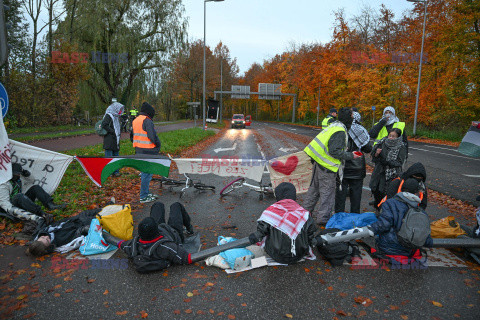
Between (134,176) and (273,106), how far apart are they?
226 feet

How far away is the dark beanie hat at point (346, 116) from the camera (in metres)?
5.29

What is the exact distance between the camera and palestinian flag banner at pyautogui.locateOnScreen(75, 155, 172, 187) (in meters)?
6.43

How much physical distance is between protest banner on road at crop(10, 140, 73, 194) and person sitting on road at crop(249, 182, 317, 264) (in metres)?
4.54

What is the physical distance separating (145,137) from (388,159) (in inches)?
205

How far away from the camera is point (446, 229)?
472 cm

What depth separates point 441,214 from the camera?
6480 millimetres

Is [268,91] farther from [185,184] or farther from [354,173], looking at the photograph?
[354,173]

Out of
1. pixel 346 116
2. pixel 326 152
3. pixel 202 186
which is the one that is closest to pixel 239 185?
pixel 202 186

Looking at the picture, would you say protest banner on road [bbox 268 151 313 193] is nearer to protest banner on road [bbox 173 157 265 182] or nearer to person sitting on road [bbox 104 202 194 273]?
protest banner on road [bbox 173 157 265 182]

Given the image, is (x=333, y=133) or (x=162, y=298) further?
(x=333, y=133)

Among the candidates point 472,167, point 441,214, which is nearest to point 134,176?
point 441,214

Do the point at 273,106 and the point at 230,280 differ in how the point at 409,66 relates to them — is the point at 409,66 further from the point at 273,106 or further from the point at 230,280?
the point at 273,106

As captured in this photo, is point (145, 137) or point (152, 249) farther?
point (145, 137)

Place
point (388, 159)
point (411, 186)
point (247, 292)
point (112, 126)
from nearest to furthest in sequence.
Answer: point (247, 292)
point (411, 186)
point (388, 159)
point (112, 126)
